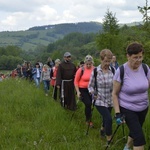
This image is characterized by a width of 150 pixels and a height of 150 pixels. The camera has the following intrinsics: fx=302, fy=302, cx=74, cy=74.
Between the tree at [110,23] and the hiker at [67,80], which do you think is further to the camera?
the tree at [110,23]

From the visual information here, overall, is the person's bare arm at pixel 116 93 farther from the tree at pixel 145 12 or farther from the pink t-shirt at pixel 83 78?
the tree at pixel 145 12

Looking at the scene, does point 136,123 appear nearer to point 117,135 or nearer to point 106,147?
point 106,147

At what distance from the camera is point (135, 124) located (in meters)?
4.17

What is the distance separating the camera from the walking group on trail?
13.6ft

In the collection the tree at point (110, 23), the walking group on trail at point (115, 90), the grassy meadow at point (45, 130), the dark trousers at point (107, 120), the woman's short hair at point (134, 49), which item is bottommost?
the grassy meadow at point (45, 130)

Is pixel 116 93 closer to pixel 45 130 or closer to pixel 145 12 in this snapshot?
pixel 45 130

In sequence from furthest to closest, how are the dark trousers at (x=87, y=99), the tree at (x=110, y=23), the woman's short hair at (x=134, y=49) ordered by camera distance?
the tree at (x=110, y=23), the dark trousers at (x=87, y=99), the woman's short hair at (x=134, y=49)

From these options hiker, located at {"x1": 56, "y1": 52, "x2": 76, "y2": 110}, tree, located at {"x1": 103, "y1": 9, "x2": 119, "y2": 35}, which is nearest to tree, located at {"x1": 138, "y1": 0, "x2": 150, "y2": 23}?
hiker, located at {"x1": 56, "y1": 52, "x2": 76, "y2": 110}

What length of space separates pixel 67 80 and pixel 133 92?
5077 mm

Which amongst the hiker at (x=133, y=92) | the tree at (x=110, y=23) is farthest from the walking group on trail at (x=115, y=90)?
the tree at (x=110, y=23)

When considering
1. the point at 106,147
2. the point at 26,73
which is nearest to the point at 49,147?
the point at 106,147

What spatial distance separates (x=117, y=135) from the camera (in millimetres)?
5969

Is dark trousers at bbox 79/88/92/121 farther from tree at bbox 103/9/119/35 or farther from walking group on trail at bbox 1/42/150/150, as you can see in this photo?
tree at bbox 103/9/119/35

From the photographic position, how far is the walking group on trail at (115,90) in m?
4.14
